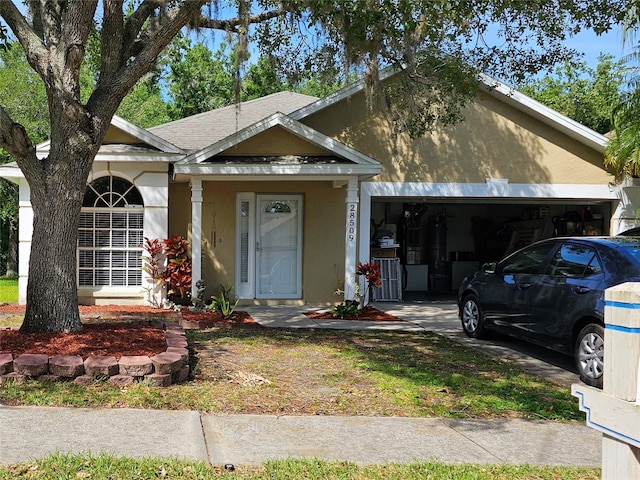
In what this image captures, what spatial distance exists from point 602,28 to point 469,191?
4705 millimetres

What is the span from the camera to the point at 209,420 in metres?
5.44

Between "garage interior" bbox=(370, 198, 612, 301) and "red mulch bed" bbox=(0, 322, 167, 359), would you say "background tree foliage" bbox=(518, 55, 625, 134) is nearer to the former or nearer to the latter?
"garage interior" bbox=(370, 198, 612, 301)

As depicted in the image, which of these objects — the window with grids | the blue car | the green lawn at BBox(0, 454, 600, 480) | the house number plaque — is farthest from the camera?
the window with grids

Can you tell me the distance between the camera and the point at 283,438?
505 cm

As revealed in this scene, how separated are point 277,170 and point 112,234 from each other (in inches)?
155

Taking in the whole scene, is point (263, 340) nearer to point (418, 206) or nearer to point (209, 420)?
point (209, 420)

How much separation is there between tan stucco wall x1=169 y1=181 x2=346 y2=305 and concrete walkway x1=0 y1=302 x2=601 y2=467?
8189mm

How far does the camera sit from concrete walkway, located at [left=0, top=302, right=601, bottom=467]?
4625mm

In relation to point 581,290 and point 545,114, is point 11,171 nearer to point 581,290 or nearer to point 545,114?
point 581,290

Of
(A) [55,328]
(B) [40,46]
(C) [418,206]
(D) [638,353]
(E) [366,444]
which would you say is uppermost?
(B) [40,46]

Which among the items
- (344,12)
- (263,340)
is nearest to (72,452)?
(263,340)

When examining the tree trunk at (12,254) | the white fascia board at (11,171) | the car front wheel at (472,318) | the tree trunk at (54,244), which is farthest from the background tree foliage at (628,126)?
the tree trunk at (12,254)

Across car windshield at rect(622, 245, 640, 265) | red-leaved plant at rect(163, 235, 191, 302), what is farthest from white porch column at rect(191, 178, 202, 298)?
car windshield at rect(622, 245, 640, 265)

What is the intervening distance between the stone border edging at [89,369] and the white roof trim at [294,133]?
6309mm
